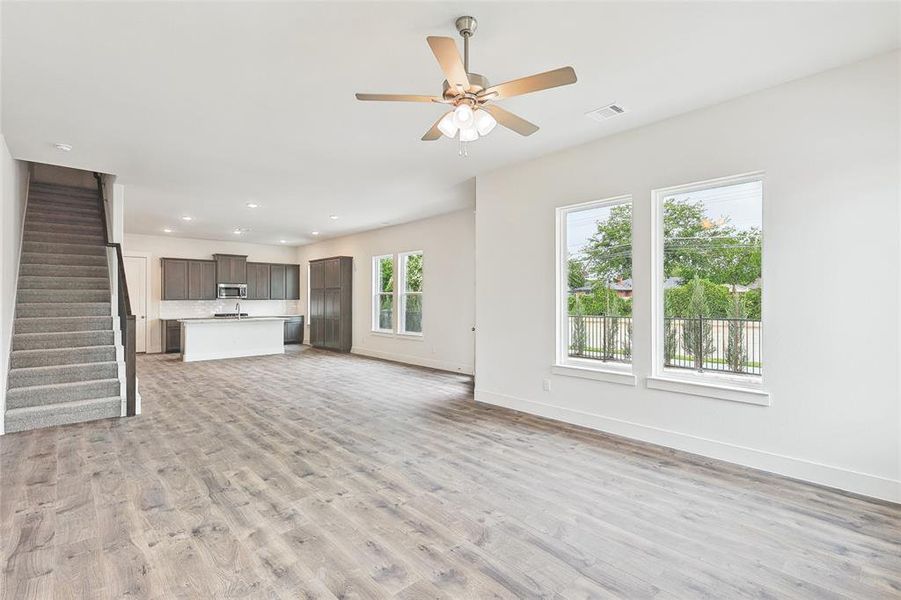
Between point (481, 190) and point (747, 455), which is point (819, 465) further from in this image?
point (481, 190)

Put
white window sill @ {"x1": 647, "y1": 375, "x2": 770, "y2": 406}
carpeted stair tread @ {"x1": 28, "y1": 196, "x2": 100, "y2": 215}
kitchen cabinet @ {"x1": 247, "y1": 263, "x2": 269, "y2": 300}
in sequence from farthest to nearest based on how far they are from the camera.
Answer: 1. kitchen cabinet @ {"x1": 247, "y1": 263, "x2": 269, "y2": 300}
2. carpeted stair tread @ {"x1": 28, "y1": 196, "x2": 100, "y2": 215}
3. white window sill @ {"x1": 647, "y1": 375, "x2": 770, "y2": 406}

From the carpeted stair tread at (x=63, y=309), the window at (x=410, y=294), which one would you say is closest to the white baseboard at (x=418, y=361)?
the window at (x=410, y=294)

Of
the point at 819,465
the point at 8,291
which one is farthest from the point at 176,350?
the point at 819,465

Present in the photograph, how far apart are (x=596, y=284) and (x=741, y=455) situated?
1869 mm

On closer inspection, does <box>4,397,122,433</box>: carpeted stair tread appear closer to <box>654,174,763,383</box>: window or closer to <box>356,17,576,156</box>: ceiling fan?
<box>356,17,576,156</box>: ceiling fan

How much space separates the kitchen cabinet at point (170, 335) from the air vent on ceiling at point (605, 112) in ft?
32.3

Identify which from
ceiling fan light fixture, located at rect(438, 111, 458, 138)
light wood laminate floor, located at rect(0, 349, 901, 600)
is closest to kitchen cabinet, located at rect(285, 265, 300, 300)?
light wood laminate floor, located at rect(0, 349, 901, 600)

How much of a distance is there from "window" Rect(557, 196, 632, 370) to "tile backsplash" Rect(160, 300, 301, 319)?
31.2 feet

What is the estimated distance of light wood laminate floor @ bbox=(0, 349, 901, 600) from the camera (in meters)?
→ 1.97

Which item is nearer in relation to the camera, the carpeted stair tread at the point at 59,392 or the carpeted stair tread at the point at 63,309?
the carpeted stair tread at the point at 59,392

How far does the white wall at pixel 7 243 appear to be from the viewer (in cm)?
414

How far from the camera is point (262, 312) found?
38.8 ft

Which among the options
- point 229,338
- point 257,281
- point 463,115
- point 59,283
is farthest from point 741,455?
point 257,281

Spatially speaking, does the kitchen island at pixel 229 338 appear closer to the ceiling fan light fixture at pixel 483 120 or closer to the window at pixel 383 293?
the window at pixel 383 293
